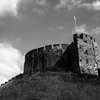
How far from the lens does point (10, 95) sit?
1143 cm

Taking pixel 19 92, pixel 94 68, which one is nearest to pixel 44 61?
pixel 94 68

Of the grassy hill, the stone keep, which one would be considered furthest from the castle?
the grassy hill

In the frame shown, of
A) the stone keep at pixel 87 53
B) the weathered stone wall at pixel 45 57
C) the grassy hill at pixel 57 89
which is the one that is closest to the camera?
the grassy hill at pixel 57 89

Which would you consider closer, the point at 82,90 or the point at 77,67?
the point at 82,90

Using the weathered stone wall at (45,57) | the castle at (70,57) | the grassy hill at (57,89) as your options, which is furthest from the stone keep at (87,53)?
the weathered stone wall at (45,57)

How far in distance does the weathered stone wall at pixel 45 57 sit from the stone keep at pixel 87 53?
2.26 meters

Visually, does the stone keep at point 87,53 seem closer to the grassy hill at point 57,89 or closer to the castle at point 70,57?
the castle at point 70,57

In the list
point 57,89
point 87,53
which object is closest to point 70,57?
point 87,53

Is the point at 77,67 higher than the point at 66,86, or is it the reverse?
the point at 77,67

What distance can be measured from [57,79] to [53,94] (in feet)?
12.5

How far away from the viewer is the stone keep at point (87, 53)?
52.6ft

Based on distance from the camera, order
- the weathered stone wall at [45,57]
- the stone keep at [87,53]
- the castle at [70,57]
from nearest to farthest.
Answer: the stone keep at [87,53], the castle at [70,57], the weathered stone wall at [45,57]

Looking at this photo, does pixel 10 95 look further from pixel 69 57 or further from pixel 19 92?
pixel 69 57

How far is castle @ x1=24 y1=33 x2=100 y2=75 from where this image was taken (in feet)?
53.4
